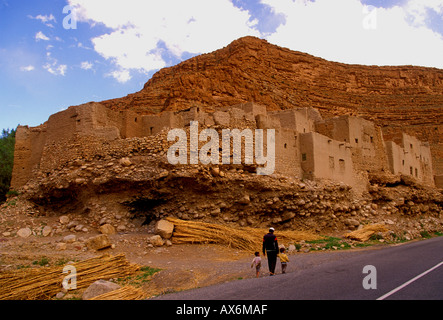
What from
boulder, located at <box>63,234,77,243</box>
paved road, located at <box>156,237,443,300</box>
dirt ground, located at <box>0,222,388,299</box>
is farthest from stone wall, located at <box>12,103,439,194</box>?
paved road, located at <box>156,237,443,300</box>

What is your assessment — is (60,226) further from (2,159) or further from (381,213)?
(381,213)

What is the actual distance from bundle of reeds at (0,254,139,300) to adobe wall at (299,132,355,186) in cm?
1091

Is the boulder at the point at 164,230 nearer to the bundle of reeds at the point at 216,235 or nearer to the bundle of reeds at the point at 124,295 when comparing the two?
the bundle of reeds at the point at 216,235

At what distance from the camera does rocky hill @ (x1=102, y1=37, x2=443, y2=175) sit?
131 feet

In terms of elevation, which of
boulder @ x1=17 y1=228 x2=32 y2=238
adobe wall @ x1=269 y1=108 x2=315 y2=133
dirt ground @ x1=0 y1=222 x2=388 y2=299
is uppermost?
adobe wall @ x1=269 y1=108 x2=315 y2=133

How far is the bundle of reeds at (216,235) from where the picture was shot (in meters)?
12.2

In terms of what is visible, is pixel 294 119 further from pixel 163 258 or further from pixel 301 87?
pixel 301 87

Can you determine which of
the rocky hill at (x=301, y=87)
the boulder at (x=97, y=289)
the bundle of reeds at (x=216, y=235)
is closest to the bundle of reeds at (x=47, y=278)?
the boulder at (x=97, y=289)

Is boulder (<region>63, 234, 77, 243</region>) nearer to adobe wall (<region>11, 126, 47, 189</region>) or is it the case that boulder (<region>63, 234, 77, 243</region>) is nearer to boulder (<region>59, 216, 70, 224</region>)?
boulder (<region>59, 216, 70, 224</region>)

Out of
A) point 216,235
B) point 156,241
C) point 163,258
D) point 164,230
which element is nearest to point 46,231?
point 156,241

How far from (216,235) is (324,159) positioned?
7.83 m

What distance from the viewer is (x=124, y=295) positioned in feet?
21.6

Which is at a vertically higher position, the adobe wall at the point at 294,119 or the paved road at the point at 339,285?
the adobe wall at the point at 294,119

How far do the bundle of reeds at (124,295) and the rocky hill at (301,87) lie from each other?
2932 cm
